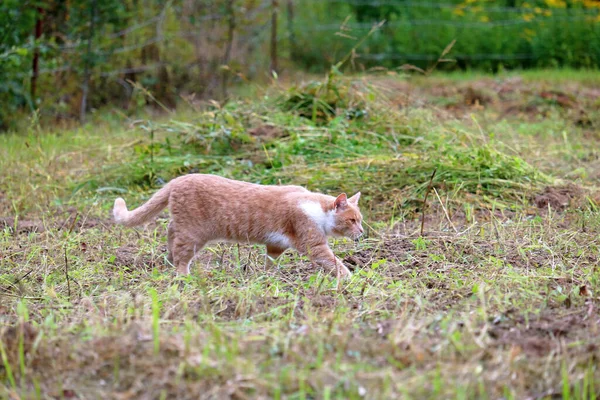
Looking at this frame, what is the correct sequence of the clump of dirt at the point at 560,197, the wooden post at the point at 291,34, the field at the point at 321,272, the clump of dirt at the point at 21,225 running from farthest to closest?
1. the wooden post at the point at 291,34
2. the clump of dirt at the point at 560,197
3. the clump of dirt at the point at 21,225
4. the field at the point at 321,272

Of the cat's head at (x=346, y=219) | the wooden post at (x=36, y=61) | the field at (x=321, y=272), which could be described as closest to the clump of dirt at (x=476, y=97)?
the field at (x=321, y=272)

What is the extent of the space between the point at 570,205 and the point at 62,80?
691 centimetres

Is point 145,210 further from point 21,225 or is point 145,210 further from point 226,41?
point 226,41

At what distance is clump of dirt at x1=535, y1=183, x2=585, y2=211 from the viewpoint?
238 inches

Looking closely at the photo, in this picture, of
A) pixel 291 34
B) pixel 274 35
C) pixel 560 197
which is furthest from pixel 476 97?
pixel 560 197

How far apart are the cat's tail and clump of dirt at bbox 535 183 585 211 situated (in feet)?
9.64

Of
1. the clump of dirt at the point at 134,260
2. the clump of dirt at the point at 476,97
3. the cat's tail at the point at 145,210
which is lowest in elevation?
the clump of dirt at the point at 476,97

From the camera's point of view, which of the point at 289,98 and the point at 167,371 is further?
the point at 289,98

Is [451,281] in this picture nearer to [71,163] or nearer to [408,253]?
[408,253]

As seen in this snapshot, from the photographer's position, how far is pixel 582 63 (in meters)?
13.0

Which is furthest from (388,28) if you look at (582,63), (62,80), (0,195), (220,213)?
(220,213)

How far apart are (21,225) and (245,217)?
195cm

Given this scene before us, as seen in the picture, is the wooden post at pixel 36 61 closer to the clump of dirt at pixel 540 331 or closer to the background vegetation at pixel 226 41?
the background vegetation at pixel 226 41

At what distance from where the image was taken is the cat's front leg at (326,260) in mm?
4531
